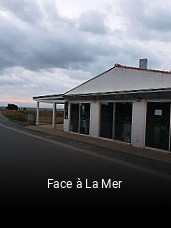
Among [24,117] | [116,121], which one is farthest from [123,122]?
[24,117]

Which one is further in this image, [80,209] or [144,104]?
[144,104]

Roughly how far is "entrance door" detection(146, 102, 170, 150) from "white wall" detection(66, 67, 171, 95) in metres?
1.23

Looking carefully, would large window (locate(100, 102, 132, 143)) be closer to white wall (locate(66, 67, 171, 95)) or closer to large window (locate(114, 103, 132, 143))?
large window (locate(114, 103, 132, 143))

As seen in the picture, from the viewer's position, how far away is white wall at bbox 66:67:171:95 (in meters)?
11.0

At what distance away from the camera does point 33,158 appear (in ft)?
25.0

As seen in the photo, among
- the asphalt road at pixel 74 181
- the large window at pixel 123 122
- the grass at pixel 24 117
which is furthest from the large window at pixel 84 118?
the grass at pixel 24 117

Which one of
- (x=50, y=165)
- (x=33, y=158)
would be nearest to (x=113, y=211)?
(x=50, y=165)

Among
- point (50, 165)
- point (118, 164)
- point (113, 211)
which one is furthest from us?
point (118, 164)

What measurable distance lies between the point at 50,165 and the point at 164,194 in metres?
3.48

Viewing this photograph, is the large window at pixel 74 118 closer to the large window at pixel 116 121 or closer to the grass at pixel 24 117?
the large window at pixel 116 121

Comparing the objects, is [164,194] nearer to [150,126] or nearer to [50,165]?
[50,165]

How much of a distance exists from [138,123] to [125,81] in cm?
310

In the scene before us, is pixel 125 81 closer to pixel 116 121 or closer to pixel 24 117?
pixel 116 121

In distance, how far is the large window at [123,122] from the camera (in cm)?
1176
